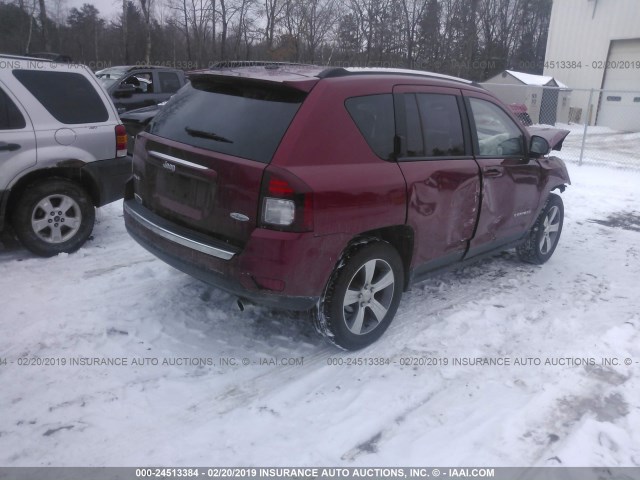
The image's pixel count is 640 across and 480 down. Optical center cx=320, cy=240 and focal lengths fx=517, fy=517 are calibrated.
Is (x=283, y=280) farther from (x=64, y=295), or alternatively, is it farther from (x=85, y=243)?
(x=85, y=243)

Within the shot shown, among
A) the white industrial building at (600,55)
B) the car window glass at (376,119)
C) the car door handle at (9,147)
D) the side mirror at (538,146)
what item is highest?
the white industrial building at (600,55)

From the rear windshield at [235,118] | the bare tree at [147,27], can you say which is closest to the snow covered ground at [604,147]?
the rear windshield at [235,118]

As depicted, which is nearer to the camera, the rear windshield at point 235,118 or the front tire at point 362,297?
the rear windshield at point 235,118

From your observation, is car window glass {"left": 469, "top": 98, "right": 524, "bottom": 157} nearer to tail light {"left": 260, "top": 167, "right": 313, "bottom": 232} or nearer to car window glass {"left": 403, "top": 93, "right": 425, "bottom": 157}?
car window glass {"left": 403, "top": 93, "right": 425, "bottom": 157}

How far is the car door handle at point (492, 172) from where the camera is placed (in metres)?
4.31

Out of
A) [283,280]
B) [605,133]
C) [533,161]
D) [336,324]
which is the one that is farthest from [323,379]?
[605,133]

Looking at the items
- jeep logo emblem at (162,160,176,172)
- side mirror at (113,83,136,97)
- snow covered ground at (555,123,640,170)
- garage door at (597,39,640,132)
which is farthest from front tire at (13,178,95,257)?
garage door at (597,39,640,132)

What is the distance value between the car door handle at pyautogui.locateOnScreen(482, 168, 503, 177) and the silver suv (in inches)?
147

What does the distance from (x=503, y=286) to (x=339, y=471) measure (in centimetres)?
297

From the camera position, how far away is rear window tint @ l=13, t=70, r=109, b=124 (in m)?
4.91

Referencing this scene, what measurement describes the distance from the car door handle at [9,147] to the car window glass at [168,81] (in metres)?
8.12

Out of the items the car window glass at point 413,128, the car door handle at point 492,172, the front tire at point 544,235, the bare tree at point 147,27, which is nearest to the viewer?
the car window glass at point 413,128

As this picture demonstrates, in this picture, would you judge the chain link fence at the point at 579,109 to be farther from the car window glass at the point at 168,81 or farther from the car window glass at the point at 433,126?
the car window glass at the point at 433,126

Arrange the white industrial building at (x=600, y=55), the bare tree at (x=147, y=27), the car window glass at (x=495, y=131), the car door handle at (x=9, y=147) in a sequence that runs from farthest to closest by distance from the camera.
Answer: the bare tree at (x=147, y=27) → the white industrial building at (x=600, y=55) → the car door handle at (x=9, y=147) → the car window glass at (x=495, y=131)
